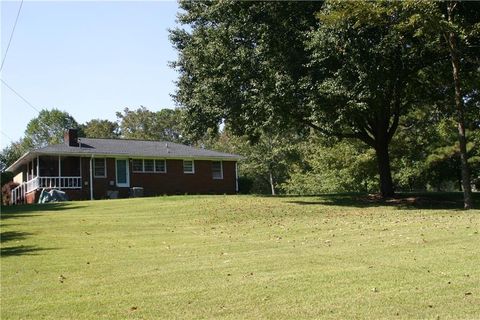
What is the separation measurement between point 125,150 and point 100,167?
6.80 ft

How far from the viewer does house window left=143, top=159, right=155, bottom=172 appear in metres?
34.8

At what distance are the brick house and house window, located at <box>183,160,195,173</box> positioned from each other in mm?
20

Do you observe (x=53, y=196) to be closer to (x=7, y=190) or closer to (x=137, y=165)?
(x=137, y=165)

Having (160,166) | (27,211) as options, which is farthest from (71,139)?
(27,211)

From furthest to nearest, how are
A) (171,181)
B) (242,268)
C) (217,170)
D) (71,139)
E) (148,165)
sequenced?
1. (217,170)
2. (171,181)
3. (148,165)
4. (71,139)
5. (242,268)

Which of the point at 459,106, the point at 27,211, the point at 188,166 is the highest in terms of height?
the point at 459,106

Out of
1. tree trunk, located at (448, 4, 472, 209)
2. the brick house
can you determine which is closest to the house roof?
the brick house

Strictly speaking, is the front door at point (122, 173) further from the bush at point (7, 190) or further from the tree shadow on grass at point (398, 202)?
the tree shadow on grass at point (398, 202)

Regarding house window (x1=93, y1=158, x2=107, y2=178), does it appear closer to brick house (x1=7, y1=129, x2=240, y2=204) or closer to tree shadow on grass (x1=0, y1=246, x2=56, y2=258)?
brick house (x1=7, y1=129, x2=240, y2=204)

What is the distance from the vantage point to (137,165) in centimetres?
3456

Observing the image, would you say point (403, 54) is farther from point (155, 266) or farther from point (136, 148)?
point (136, 148)

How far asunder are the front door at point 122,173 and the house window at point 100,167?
758mm

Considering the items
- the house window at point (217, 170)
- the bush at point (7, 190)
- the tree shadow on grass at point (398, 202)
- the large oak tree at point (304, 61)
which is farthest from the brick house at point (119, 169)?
the tree shadow on grass at point (398, 202)

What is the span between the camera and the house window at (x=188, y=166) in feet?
119
